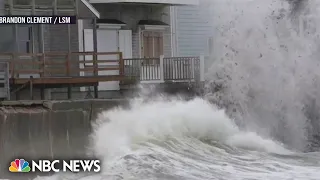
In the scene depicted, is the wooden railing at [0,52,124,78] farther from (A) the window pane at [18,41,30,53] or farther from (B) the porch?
(A) the window pane at [18,41,30,53]

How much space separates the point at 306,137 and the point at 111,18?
10.0 m

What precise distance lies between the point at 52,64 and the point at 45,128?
5.56 m

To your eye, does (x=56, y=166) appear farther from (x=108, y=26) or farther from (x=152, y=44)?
(x=152, y=44)

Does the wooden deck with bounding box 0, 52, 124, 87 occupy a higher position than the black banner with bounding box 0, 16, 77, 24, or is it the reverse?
the black banner with bounding box 0, 16, 77, 24

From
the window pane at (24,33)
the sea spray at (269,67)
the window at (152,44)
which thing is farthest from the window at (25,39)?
the sea spray at (269,67)

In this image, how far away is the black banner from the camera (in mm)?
24278

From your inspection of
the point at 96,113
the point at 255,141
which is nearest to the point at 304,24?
the point at 255,141

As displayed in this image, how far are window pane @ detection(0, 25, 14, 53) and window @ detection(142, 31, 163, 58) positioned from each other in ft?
23.8

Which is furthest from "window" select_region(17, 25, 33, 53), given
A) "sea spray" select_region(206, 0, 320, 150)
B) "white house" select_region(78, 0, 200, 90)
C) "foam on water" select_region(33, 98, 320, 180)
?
"sea spray" select_region(206, 0, 320, 150)

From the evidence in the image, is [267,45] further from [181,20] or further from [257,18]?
[181,20]

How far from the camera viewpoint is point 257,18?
2669 cm

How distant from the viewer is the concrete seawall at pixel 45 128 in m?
18.3

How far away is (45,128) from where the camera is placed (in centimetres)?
1905

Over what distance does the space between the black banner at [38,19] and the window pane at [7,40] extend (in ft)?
1.75
